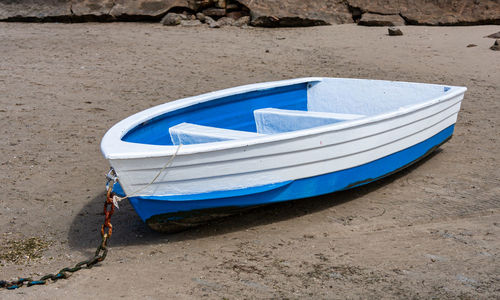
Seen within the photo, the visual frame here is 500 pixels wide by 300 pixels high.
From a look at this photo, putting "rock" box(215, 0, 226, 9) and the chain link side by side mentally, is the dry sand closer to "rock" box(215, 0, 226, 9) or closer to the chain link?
the chain link

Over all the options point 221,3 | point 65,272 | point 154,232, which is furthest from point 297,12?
point 65,272

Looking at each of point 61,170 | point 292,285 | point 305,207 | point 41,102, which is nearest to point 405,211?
point 305,207

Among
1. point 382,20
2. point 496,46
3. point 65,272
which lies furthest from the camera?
point 382,20

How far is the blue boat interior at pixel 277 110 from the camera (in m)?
4.50

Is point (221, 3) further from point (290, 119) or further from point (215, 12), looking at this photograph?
point (290, 119)

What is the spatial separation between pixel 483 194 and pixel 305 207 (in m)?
1.45

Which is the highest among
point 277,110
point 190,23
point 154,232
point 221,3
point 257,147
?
point 257,147

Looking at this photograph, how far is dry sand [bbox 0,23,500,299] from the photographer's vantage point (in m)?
3.36

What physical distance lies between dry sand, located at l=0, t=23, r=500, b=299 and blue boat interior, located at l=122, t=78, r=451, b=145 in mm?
635

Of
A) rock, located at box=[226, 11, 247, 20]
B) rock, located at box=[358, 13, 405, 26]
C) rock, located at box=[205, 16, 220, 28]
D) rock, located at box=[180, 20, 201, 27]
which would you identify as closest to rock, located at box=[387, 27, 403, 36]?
rock, located at box=[358, 13, 405, 26]

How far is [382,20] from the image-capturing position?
11.1 m

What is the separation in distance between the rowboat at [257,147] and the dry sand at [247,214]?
26 cm

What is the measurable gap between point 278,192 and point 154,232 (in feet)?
3.03

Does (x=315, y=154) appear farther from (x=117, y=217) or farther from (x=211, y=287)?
(x=117, y=217)
